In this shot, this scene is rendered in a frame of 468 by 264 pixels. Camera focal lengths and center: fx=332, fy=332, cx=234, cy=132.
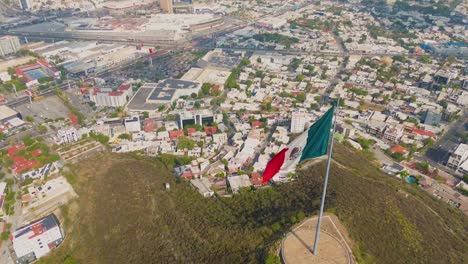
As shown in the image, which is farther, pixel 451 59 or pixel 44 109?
pixel 451 59

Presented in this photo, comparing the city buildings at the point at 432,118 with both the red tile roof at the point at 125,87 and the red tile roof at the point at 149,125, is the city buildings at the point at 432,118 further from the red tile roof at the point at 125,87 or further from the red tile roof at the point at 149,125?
the red tile roof at the point at 125,87

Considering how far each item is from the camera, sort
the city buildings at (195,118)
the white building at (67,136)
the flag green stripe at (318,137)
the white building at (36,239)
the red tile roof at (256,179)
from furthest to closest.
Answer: the city buildings at (195,118)
the white building at (67,136)
the red tile roof at (256,179)
the white building at (36,239)
the flag green stripe at (318,137)

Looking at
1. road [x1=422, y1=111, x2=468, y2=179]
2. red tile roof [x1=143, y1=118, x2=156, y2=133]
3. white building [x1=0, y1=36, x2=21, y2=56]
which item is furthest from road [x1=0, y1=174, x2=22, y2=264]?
white building [x1=0, y1=36, x2=21, y2=56]

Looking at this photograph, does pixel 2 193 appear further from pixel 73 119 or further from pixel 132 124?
pixel 73 119

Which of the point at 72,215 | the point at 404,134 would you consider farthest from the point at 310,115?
the point at 72,215

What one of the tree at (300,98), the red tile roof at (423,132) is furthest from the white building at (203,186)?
the red tile roof at (423,132)

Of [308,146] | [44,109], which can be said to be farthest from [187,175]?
[44,109]
